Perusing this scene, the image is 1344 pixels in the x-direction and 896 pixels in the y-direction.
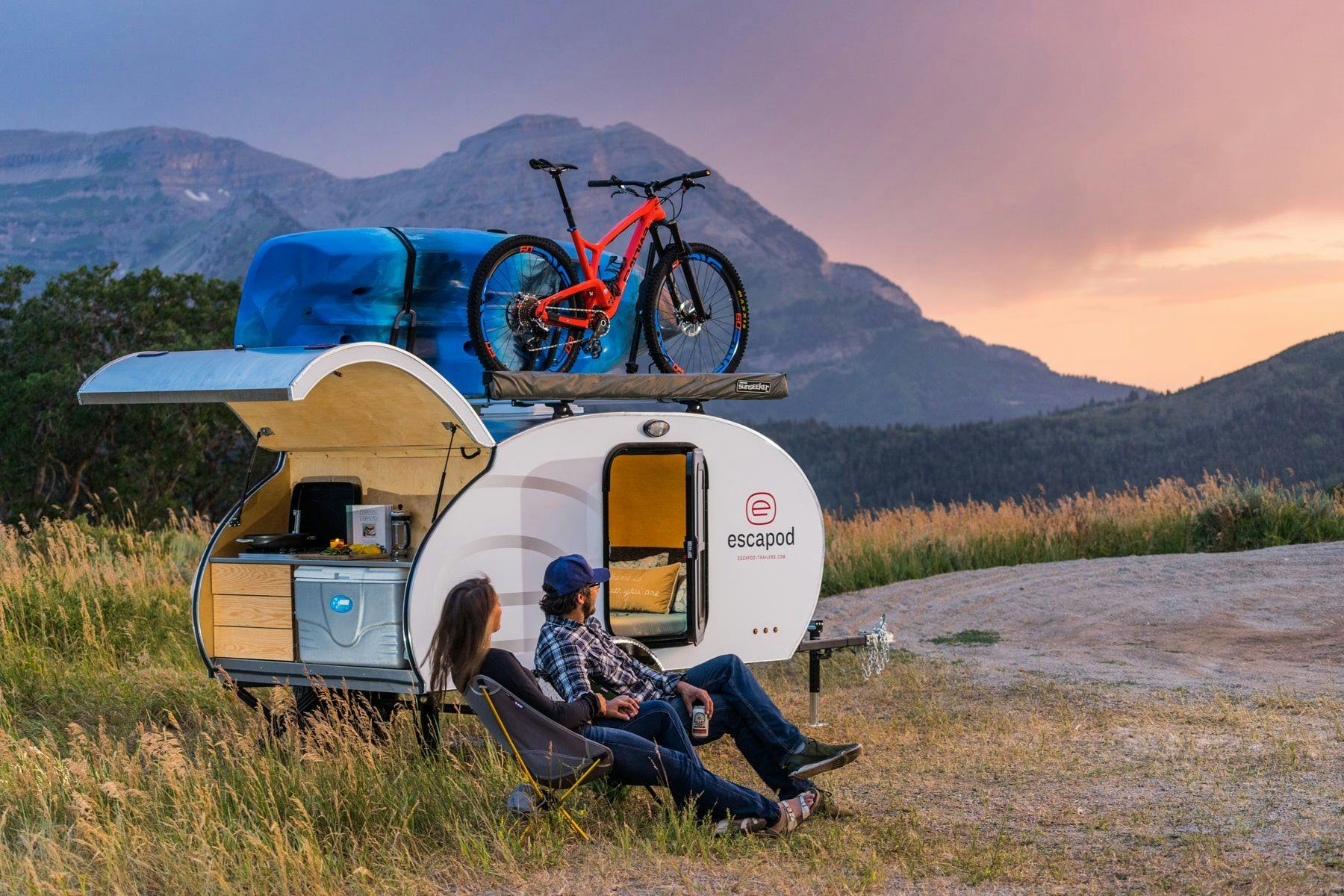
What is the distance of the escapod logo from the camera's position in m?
8.91

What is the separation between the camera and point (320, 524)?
356 inches

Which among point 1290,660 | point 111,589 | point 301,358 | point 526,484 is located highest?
point 301,358

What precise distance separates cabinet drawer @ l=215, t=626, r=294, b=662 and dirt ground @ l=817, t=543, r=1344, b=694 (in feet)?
19.8

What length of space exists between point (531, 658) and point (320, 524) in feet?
6.89

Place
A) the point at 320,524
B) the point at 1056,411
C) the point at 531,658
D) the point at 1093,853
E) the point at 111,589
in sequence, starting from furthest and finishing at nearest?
the point at 1056,411 < the point at 111,589 < the point at 320,524 < the point at 531,658 < the point at 1093,853

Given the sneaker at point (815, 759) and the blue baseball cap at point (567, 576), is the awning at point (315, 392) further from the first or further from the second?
the sneaker at point (815, 759)

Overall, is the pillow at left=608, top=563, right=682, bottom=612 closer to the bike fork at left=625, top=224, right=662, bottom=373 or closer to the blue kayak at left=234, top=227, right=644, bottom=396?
the bike fork at left=625, top=224, right=662, bottom=373

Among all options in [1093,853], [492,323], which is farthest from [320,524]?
[1093,853]

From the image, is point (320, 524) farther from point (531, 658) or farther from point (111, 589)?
point (111, 589)

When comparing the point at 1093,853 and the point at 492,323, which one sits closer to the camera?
the point at 1093,853

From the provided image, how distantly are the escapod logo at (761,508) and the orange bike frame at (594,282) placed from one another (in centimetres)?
162

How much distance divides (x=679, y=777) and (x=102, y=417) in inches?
966

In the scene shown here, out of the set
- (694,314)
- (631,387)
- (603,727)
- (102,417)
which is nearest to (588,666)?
(603,727)

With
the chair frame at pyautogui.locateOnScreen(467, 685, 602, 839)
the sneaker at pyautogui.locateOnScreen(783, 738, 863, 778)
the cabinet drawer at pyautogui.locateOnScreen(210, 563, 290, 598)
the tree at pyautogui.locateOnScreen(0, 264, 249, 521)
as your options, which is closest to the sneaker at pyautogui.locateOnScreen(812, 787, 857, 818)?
the sneaker at pyautogui.locateOnScreen(783, 738, 863, 778)
